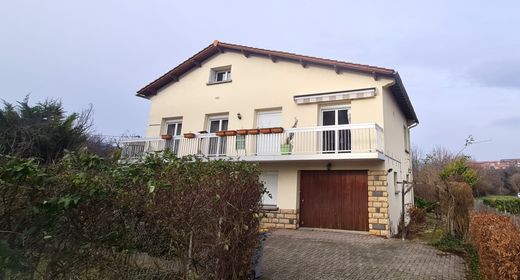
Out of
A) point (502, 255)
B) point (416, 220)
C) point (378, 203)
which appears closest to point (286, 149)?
point (378, 203)

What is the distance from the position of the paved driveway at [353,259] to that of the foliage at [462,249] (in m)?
0.26

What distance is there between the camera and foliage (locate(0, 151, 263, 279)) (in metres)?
3.31

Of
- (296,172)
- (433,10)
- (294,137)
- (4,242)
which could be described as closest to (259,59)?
(294,137)

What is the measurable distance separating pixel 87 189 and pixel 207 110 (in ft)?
45.6

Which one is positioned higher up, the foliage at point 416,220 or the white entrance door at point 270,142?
the white entrance door at point 270,142

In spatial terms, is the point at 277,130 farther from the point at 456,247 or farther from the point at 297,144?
the point at 456,247

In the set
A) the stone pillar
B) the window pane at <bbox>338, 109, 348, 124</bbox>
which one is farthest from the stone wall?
the window pane at <bbox>338, 109, 348, 124</bbox>

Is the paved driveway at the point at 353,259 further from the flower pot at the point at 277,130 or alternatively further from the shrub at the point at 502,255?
the flower pot at the point at 277,130

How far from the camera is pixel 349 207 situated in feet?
43.6

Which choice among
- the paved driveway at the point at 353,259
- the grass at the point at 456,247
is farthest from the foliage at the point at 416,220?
the paved driveway at the point at 353,259

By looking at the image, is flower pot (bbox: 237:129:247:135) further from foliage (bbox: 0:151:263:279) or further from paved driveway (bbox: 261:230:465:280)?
foliage (bbox: 0:151:263:279)

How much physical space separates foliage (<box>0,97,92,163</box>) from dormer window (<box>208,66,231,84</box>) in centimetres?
815

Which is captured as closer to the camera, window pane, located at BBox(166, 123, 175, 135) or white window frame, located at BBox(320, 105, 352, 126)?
white window frame, located at BBox(320, 105, 352, 126)

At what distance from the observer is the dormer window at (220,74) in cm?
1803
